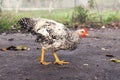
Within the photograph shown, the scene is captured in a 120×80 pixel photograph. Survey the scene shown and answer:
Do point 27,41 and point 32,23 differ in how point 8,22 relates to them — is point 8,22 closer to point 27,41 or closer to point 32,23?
point 27,41

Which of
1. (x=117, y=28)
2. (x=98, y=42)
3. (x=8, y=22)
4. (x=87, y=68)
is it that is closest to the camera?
(x=87, y=68)

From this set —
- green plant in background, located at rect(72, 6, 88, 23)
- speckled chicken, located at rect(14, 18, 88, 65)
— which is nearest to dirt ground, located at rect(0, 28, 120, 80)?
speckled chicken, located at rect(14, 18, 88, 65)

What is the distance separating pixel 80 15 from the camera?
44.4ft

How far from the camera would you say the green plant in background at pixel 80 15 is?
13453 millimetres

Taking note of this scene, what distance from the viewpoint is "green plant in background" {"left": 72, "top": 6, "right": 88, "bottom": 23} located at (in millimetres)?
13453

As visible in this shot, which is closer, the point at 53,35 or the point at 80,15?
the point at 53,35

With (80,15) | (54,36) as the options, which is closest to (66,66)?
(54,36)

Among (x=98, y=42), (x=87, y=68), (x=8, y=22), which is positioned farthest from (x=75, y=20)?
(x=87, y=68)

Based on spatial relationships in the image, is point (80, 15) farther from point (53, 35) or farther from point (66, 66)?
point (53, 35)

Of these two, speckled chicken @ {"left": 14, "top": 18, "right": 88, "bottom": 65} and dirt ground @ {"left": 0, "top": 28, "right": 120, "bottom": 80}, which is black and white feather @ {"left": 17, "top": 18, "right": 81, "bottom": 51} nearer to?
speckled chicken @ {"left": 14, "top": 18, "right": 88, "bottom": 65}

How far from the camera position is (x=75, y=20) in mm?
13898

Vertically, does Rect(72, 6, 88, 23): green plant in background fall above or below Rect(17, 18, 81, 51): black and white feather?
above

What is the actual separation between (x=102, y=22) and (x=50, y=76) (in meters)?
9.08

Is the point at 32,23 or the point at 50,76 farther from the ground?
the point at 32,23
